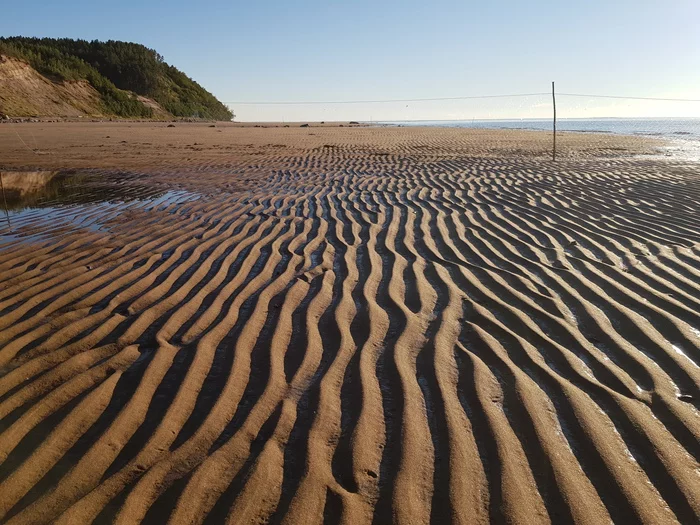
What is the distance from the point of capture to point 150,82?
51.3 meters

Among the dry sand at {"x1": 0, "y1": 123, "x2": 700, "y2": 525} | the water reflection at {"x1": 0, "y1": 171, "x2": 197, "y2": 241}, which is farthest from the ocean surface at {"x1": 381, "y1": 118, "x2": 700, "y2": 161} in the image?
the water reflection at {"x1": 0, "y1": 171, "x2": 197, "y2": 241}

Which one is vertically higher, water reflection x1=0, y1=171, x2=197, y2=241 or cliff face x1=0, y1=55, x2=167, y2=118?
cliff face x1=0, y1=55, x2=167, y2=118

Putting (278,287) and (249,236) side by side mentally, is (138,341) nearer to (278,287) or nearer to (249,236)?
(278,287)

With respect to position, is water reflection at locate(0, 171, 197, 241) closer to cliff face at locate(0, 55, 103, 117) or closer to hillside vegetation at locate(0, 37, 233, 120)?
cliff face at locate(0, 55, 103, 117)

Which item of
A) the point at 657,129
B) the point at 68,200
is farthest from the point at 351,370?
the point at 657,129

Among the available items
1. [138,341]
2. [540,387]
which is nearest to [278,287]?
[138,341]

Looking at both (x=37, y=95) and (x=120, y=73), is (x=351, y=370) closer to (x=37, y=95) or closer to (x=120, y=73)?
(x=37, y=95)

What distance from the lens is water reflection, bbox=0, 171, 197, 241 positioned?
616cm

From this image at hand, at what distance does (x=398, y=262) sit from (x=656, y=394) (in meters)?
2.45

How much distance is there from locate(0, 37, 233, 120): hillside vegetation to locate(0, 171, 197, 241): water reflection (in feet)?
103

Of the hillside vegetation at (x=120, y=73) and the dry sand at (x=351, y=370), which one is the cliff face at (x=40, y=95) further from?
the dry sand at (x=351, y=370)

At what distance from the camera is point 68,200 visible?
7.78m

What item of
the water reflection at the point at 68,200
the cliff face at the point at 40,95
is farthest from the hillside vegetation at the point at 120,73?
the water reflection at the point at 68,200

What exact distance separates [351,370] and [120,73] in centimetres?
5483
